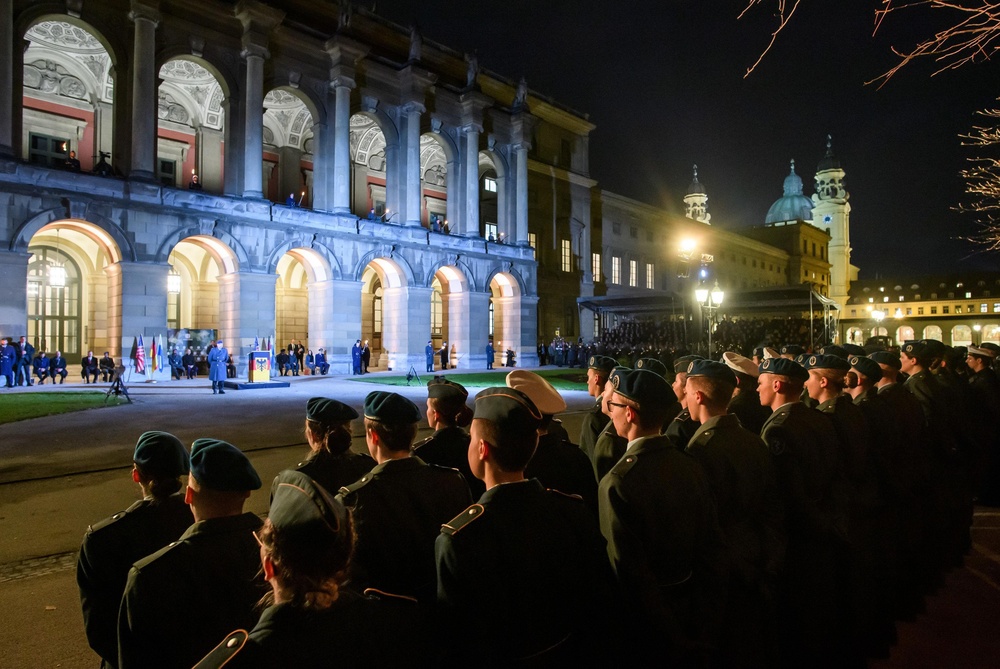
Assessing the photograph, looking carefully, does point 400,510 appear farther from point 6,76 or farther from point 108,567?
point 6,76

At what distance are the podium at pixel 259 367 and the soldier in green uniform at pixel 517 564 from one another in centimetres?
2327

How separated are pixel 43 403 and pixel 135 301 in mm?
9339

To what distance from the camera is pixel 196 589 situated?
2.21 m

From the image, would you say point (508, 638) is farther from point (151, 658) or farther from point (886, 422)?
point (886, 422)

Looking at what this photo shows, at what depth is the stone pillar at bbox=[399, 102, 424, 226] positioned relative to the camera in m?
35.8

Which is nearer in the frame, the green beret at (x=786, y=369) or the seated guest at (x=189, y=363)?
the green beret at (x=786, y=369)

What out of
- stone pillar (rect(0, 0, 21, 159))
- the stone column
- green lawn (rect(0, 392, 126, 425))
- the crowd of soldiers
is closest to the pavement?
the crowd of soldiers

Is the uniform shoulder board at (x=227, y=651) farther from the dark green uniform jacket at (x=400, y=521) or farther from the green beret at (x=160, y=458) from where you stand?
the green beret at (x=160, y=458)

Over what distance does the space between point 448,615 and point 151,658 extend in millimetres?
1062

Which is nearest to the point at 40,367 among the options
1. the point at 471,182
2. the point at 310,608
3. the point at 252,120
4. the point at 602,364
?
the point at 252,120

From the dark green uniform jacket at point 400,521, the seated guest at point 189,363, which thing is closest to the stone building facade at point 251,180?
the seated guest at point 189,363

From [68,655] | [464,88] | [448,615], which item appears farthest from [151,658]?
[464,88]

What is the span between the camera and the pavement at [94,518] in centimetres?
446

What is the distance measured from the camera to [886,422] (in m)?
5.37
